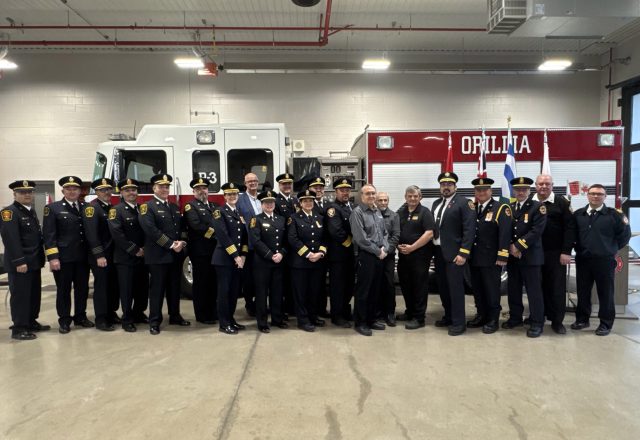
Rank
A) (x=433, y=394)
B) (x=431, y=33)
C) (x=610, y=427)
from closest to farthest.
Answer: (x=610, y=427) < (x=433, y=394) < (x=431, y=33)

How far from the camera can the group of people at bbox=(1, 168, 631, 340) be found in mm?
4762

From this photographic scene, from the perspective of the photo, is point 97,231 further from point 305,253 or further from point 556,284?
point 556,284

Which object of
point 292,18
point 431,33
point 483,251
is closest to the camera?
point 483,251

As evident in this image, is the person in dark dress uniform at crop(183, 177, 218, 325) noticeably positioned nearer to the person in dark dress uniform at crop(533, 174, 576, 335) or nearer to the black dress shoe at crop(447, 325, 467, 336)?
the black dress shoe at crop(447, 325, 467, 336)

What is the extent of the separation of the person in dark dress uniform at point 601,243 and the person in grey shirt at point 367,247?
2.29 meters

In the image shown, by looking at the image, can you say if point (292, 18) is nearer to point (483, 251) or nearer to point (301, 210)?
point (301, 210)

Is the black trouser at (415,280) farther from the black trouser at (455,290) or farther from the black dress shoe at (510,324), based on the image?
the black dress shoe at (510,324)

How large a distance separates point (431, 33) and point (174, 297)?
29.3 feet

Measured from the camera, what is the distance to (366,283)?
480 centimetres

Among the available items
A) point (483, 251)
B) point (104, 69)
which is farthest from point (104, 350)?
point (104, 69)

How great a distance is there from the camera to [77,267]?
507 centimetres

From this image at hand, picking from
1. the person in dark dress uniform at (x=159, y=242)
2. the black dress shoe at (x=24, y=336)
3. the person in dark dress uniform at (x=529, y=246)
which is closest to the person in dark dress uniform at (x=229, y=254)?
the person in dark dress uniform at (x=159, y=242)

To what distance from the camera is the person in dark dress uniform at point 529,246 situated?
15.3 feet

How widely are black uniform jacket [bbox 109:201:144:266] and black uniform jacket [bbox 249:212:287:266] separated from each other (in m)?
1.42
